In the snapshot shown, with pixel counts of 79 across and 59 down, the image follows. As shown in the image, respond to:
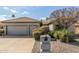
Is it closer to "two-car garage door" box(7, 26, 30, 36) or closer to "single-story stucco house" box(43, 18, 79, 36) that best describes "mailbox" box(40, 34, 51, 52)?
"single-story stucco house" box(43, 18, 79, 36)

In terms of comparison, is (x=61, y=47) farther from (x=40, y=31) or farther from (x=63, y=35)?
(x=40, y=31)

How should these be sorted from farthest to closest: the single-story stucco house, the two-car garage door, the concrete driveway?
the two-car garage door < the concrete driveway < the single-story stucco house

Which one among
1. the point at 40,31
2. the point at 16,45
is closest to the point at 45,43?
the point at 40,31

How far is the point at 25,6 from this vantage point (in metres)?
8.57

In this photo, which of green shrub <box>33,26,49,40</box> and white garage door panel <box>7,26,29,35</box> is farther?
white garage door panel <box>7,26,29,35</box>

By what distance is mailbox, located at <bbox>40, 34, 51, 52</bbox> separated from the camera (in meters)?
8.73

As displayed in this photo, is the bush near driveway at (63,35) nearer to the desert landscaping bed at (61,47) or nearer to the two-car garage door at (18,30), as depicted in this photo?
the desert landscaping bed at (61,47)

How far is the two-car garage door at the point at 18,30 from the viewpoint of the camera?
29.1ft

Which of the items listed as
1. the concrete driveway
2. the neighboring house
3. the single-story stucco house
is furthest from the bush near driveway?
the concrete driveway

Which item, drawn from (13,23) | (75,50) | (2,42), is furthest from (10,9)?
(75,50)

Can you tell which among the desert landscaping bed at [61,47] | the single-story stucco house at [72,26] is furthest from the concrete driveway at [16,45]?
the single-story stucco house at [72,26]

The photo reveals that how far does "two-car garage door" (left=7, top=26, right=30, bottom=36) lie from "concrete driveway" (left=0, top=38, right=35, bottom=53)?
0.23 metres

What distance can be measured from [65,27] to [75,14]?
0.54 metres

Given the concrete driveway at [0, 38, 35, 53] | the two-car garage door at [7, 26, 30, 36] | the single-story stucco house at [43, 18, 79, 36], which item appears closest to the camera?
the single-story stucco house at [43, 18, 79, 36]
